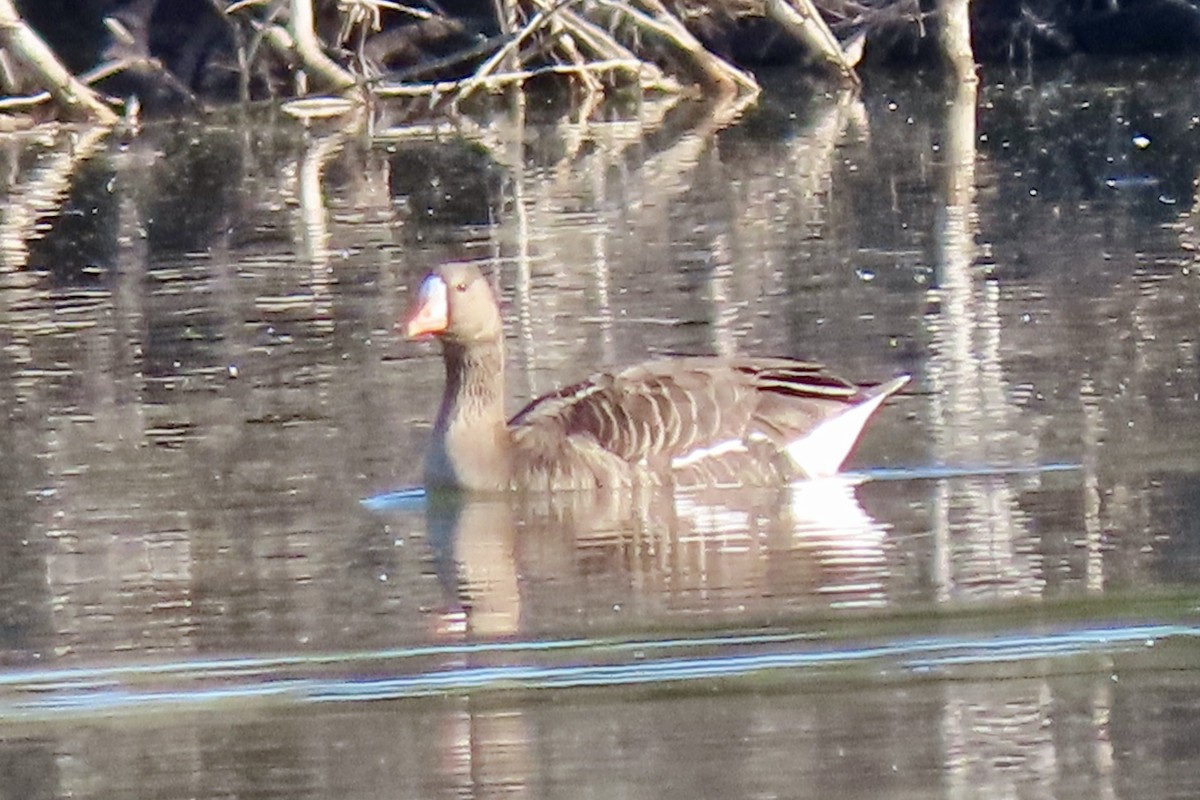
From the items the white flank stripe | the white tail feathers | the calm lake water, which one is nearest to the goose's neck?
the calm lake water

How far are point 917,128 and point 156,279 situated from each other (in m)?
8.81

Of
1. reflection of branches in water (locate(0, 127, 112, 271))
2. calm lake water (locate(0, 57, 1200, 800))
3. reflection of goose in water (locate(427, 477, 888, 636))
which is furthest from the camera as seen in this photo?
reflection of branches in water (locate(0, 127, 112, 271))

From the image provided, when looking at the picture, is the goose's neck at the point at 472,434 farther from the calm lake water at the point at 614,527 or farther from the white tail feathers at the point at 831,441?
the white tail feathers at the point at 831,441

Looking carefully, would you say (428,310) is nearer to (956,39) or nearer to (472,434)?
(472,434)

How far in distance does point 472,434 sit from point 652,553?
114cm

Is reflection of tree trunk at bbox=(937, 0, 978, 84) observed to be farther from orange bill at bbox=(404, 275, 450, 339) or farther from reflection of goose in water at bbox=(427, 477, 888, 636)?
reflection of goose in water at bbox=(427, 477, 888, 636)

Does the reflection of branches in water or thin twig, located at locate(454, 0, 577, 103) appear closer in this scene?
the reflection of branches in water

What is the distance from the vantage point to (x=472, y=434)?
884cm

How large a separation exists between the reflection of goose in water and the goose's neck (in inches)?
2.8

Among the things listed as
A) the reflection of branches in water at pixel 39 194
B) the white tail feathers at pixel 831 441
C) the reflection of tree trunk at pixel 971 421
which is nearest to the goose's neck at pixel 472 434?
the white tail feathers at pixel 831 441

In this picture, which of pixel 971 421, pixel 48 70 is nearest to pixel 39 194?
pixel 48 70

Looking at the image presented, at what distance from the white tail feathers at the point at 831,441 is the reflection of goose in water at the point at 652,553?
0.06m

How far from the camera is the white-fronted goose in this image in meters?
8.76

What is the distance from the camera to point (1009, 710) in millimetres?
6055
